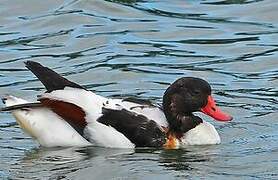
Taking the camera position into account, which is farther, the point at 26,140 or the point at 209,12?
the point at 209,12

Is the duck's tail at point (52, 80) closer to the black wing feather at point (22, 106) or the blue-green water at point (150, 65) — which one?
the black wing feather at point (22, 106)

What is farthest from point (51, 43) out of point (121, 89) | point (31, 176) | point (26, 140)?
point (31, 176)

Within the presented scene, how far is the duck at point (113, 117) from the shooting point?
11250 mm

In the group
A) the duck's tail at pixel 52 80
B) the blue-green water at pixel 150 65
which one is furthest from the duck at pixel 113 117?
the blue-green water at pixel 150 65

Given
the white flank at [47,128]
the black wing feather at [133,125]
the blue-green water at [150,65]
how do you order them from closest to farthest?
the blue-green water at [150,65] → the black wing feather at [133,125] → the white flank at [47,128]

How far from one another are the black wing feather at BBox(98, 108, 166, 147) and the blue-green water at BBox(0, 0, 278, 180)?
5.5 inches

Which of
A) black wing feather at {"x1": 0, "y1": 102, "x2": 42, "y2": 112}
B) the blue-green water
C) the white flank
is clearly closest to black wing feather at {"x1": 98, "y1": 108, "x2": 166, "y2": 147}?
the blue-green water

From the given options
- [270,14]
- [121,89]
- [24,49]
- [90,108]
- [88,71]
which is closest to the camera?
[90,108]

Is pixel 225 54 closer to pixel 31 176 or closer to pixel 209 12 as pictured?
pixel 209 12

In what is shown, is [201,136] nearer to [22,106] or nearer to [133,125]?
[133,125]

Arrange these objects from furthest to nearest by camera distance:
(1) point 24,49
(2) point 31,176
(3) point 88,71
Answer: (1) point 24,49 < (3) point 88,71 < (2) point 31,176

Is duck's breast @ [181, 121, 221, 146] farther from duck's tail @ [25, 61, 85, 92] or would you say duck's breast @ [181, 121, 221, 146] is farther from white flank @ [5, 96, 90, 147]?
duck's tail @ [25, 61, 85, 92]

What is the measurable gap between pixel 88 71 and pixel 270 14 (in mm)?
4190

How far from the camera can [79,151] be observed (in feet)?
37.2
